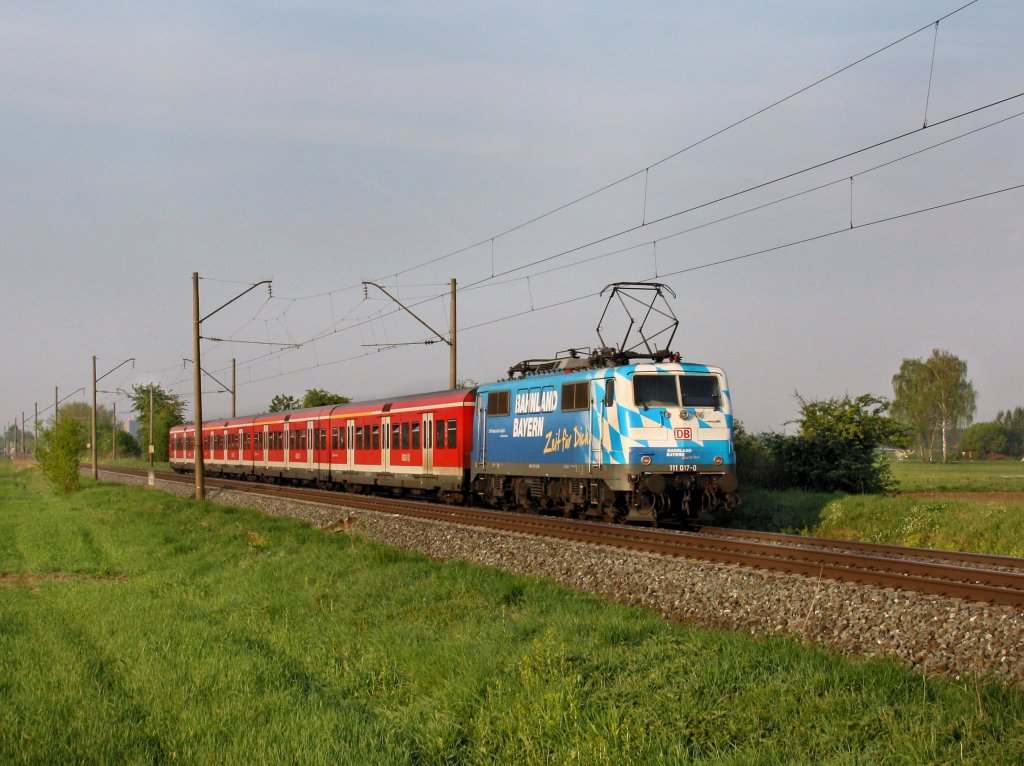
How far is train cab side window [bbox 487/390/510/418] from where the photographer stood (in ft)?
74.6

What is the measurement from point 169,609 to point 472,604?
4.52 metres

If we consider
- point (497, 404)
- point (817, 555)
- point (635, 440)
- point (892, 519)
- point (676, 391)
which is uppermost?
point (676, 391)

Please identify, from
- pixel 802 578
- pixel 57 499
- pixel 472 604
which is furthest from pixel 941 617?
pixel 57 499

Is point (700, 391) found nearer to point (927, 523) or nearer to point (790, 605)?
point (927, 523)

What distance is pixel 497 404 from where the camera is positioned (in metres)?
23.2

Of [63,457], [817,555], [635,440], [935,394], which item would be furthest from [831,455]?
[935,394]

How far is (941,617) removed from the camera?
8727 millimetres

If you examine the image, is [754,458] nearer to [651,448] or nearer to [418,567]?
[651,448]

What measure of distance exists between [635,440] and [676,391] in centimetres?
136

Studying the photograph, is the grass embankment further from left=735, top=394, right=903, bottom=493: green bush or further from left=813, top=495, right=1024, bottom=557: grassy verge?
left=735, top=394, right=903, bottom=493: green bush

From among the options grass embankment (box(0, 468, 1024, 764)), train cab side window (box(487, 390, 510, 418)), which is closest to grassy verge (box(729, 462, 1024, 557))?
train cab side window (box(487, 390, 510, 418))

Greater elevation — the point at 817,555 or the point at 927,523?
the point at 817,555

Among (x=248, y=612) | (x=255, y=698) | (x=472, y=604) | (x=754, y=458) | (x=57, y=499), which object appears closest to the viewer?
(x=255, y=698)

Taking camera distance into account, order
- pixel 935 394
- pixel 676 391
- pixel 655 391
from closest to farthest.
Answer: pixel 655 391 → pixel 676 391 → pixel 935 394
